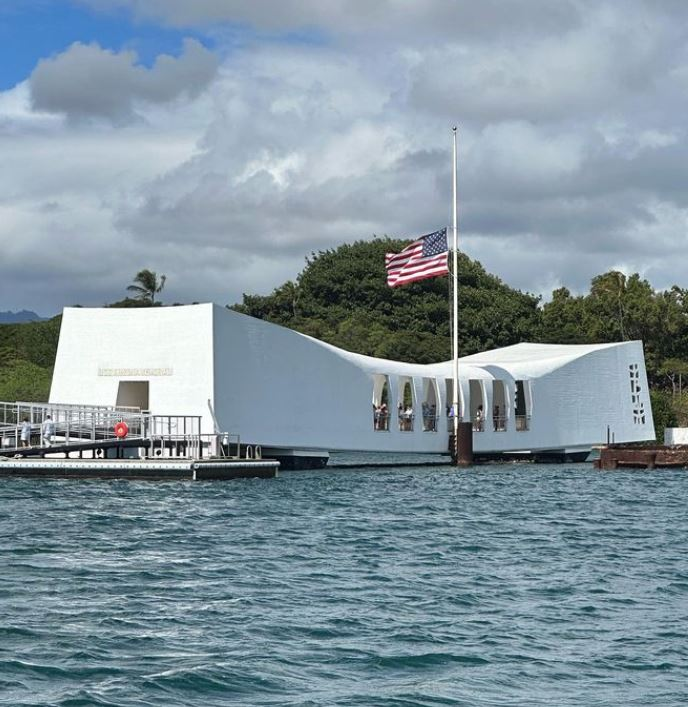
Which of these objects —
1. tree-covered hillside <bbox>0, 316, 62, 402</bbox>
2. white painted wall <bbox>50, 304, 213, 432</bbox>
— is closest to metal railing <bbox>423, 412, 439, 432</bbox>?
white painted wall <bbox>50, 304, 213, 432</bbox>

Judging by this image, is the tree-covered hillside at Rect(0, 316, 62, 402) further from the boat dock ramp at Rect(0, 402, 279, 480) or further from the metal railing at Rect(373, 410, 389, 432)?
the boat dock ramp at Rect(0, 402, 279, 480)

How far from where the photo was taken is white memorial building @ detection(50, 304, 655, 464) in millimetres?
39625

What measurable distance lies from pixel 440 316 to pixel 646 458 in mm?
35006

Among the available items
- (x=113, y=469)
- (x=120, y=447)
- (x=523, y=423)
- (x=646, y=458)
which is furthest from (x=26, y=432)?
(x=523, y=423)

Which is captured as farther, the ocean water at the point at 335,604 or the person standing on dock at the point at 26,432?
the person standing on dock at the point at 26,432

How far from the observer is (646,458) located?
46188mm

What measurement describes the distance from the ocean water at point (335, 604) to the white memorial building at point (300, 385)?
36.6 feet

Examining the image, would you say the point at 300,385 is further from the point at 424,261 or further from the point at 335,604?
the point at 335,604

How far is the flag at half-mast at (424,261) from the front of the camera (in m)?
44.4

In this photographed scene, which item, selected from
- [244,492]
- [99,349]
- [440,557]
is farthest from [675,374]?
[440,557]

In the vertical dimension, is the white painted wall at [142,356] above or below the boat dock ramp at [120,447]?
above

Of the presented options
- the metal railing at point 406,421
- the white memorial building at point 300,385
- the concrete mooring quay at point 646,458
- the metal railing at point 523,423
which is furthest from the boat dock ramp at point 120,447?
the metal railing at point 523,423

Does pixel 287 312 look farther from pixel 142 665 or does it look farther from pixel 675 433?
pixel 142 665

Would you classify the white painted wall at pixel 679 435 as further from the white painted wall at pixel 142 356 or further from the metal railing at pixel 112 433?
the white painted wall at pixel 142 356
